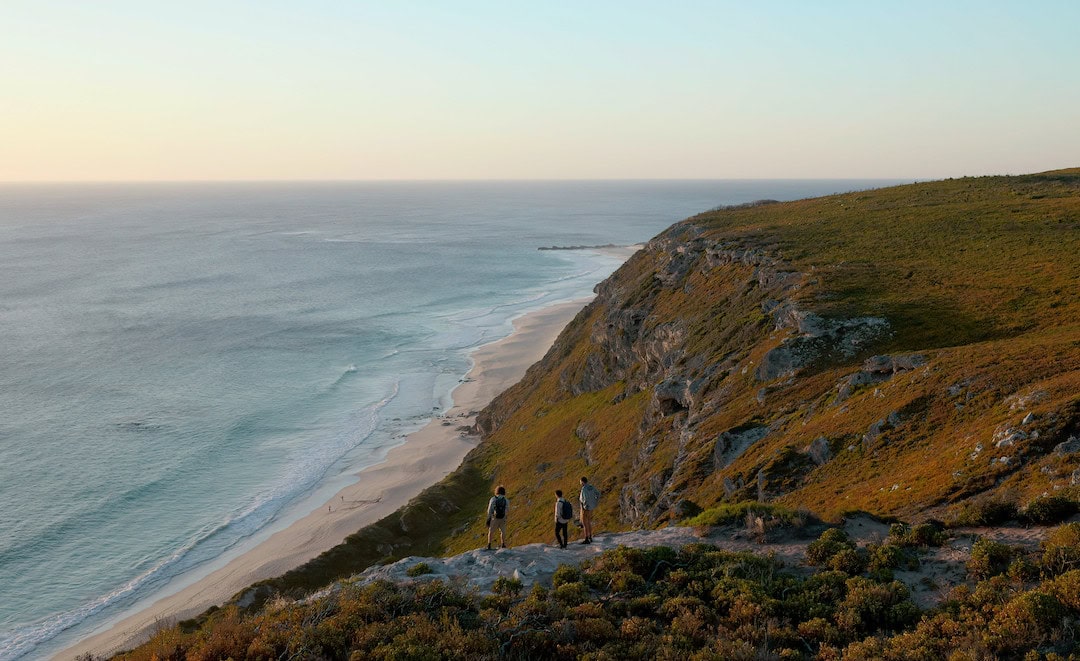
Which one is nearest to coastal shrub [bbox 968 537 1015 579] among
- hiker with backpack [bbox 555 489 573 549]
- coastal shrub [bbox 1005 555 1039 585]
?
coastal shrub [bbox 1005 555 1039 585]

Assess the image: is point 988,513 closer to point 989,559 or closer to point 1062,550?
point 989,559

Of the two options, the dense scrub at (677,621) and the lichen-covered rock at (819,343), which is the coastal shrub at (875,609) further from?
the lichen-covered rock at (819,343)

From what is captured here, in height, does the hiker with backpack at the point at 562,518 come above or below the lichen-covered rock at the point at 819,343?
below

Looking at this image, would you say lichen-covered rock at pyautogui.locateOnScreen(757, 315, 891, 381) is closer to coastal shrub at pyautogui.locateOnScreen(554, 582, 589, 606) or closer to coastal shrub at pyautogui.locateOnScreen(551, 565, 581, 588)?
coastal shrub at pyautogui.locateOnScreen(551, 565, 581, 588)

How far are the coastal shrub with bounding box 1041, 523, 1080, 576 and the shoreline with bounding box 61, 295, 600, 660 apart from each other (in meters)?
24.9

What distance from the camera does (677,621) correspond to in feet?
45.4

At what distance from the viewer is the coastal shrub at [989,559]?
14.1m

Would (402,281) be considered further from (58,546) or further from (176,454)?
(58,546)

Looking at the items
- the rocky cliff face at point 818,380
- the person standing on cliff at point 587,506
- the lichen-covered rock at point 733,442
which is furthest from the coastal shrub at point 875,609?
the lichen-covered rock at point 733,442

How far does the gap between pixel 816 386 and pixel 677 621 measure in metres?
20.2

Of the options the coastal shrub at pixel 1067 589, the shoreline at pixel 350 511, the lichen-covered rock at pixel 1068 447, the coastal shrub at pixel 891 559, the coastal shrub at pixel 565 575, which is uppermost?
the lichen-covered rock at pixel 1068 447

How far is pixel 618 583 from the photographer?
1573 cm

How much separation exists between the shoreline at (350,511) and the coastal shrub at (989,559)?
23588 millimetres

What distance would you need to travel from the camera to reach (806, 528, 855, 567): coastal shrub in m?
16.3
